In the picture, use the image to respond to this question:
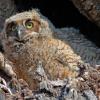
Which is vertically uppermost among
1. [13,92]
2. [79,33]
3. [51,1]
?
[51,1]

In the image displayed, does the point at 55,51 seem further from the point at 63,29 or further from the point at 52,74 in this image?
the point at 63,29

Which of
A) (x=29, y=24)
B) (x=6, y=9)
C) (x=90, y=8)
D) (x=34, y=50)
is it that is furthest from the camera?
(x=6, y=9)

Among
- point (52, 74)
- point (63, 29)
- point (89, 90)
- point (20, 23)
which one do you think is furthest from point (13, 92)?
point (63, 29)

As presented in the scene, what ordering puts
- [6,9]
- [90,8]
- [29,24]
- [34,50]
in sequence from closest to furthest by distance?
[34,50]
[29,24]
[90,8]
[6,9]

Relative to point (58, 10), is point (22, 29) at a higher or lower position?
lower

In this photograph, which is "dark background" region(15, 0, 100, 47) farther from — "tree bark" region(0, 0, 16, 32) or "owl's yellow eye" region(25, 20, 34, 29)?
"owl's yellow eye" region(25, 20, 34, 29)

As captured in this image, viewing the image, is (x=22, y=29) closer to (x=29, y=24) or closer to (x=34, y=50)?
(x=29, y=24)

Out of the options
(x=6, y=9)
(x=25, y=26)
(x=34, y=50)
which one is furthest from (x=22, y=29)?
(x=6, y=9)

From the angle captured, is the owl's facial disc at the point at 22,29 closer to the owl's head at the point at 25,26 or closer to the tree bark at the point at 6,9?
the owl's head at the point at 25,26
